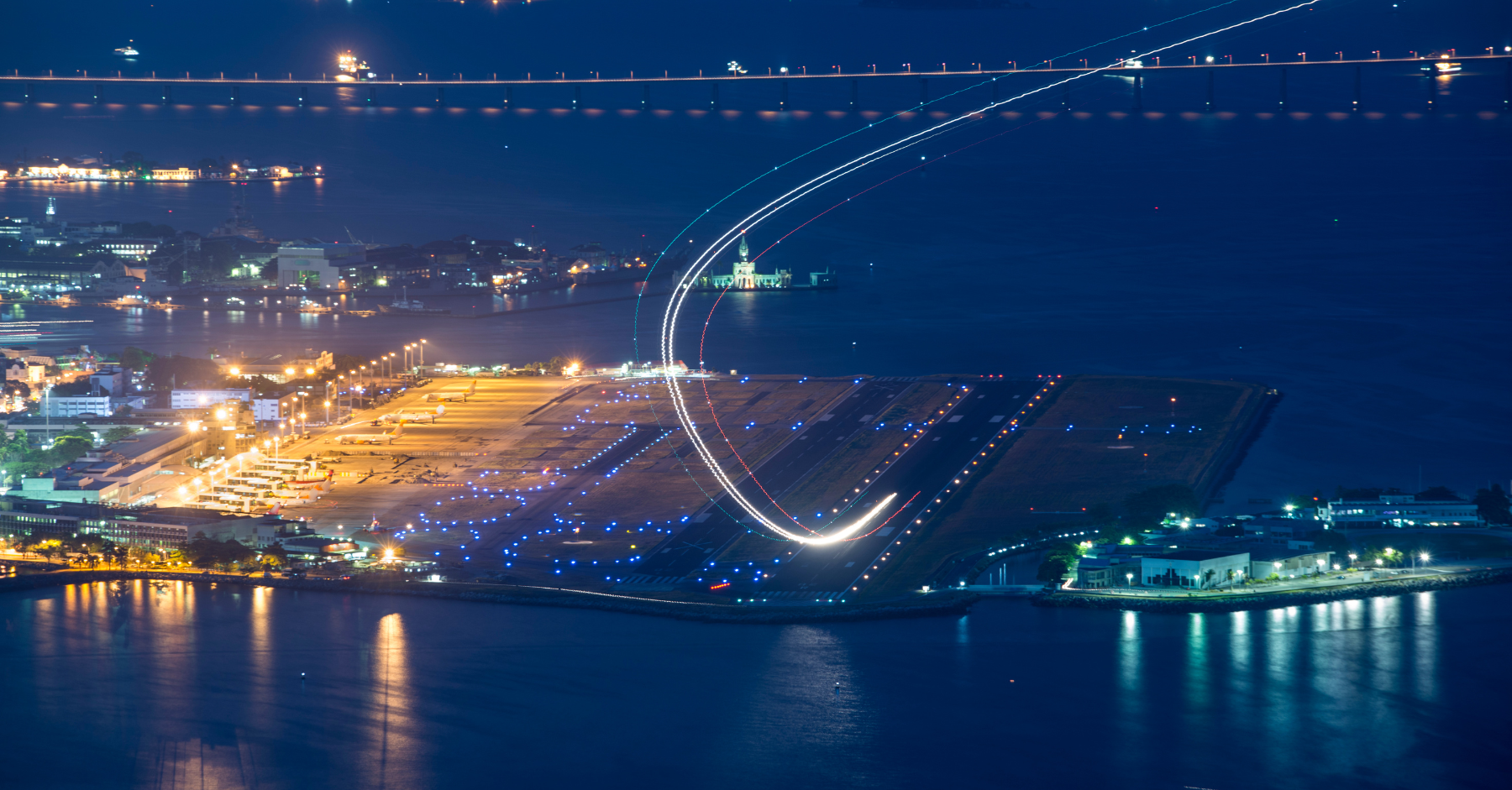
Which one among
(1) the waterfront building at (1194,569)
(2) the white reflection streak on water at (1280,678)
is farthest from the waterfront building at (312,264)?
(2) the white reflection streak on water at (1280,678)

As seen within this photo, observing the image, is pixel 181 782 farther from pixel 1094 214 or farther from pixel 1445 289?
pixel 1094 214

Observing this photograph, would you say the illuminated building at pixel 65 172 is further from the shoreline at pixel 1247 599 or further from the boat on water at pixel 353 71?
the shoreline at pixel 1247 599

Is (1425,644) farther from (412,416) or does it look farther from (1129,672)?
(412,416)

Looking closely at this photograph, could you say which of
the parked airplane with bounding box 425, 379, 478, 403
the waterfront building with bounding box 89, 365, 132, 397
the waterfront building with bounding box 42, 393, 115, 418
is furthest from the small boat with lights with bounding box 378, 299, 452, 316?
the waterfront building with bounding box 42, 393, 115, 418

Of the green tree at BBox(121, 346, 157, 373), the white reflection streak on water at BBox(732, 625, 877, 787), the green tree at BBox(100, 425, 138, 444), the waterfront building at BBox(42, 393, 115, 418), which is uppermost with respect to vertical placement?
the green tree at BBox(121, 346, 157, 373)

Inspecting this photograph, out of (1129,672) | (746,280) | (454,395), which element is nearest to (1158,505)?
(1129,672)

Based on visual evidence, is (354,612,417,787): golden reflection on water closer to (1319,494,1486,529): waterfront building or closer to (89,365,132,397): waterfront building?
(1319,494,1486,529): waterfront building
